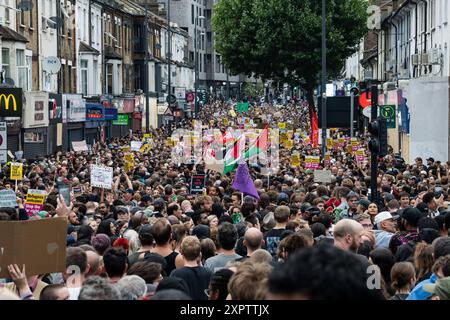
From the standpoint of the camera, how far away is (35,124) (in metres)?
40.0

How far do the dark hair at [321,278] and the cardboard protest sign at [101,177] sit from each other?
637 inches

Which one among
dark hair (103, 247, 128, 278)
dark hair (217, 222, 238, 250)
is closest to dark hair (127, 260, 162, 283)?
dark hair (103, 247, 128, 278)

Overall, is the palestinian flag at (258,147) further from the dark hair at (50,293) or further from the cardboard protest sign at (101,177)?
the dark hair at (50,293)

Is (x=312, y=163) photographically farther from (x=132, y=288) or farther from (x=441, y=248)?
(x=132, y=288)

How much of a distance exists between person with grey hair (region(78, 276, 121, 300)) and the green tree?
5220 cm

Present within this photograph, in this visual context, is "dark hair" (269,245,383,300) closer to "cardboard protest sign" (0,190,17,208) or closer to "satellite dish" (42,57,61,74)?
"cardboard protest sign" (0,190,17,208)

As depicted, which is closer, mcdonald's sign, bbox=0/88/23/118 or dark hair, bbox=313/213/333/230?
dark hair, bbox=313/213/333/230

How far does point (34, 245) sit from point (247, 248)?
2.46 meters

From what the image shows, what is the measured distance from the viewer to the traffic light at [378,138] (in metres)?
18.8

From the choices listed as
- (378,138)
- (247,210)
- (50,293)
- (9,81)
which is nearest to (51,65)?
(9,81)

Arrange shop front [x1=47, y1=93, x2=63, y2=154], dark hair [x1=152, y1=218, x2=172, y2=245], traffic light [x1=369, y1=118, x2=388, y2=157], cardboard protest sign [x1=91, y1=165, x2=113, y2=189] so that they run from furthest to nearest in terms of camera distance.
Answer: shop front [x1=47, y1=93, x2=63, y2=154] < cardboard protest sign [x1=91, y1=165, x2=113, y2=189] < traffic light [x1=369, y1=118, x2=388, y2=157] < dark hair [x1=152, y1=218, x2=172, y2=245]

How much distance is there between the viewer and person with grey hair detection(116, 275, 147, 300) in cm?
717

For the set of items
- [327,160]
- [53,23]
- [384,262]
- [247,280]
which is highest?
[53,23]
